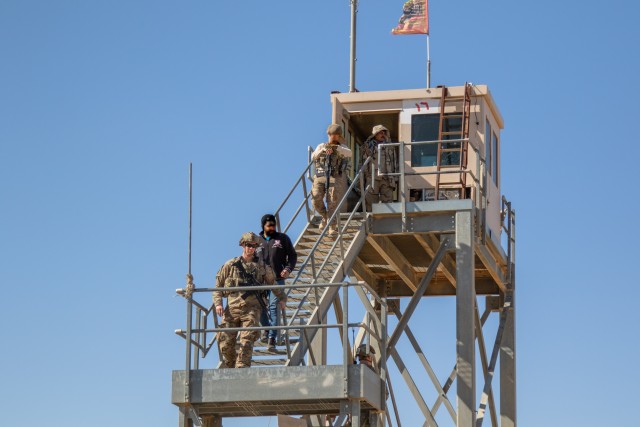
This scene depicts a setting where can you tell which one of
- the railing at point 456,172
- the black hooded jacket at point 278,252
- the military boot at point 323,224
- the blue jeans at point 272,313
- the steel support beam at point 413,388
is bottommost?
the steel support beam at point 413,388

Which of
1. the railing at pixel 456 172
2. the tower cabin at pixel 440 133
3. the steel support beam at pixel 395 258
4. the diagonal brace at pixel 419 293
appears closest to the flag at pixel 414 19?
the tower cabin at pixel 440 133

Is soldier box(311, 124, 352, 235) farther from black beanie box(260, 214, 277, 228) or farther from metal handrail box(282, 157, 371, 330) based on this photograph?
black beanie box(260, 214, 277, 228)

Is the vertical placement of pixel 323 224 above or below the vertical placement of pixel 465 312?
above

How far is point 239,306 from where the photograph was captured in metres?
29.2

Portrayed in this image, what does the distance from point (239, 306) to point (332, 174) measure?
5.45 metres

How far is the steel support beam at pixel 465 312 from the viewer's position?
3425cm

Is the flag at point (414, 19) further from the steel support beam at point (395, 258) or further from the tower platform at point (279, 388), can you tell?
the tower platform at point (279, 388)

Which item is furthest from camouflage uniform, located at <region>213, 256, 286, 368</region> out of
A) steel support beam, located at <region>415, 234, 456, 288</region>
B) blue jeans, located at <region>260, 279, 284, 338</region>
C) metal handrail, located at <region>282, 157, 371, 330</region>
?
steel support beam, located at <region>415, 234, 456, 288</region>

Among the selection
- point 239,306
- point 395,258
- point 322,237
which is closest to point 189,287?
point 239,306

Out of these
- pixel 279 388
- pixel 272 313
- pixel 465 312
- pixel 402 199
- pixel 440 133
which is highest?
pixel 440 133

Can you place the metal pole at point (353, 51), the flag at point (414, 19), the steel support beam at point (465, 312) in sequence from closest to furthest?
1. the steel support beam at point (465, 312)
2. the metal pole at point (353, 51)
3. the flag at point (414, 19)

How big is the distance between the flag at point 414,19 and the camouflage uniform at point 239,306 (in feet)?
39.0

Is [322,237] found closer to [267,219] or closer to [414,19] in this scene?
[267,219]

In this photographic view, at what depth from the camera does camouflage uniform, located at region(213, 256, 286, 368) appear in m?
29.2
